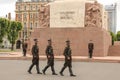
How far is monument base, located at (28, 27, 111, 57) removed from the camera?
108ft

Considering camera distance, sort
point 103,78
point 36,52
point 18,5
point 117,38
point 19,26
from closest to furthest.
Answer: point 103,78, point 36,52, point 19,26, point 117,38, point 18,5

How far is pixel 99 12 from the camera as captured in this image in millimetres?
34406

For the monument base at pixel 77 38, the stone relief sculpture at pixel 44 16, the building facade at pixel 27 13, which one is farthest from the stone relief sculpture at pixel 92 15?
the building facade at pixel 27 13

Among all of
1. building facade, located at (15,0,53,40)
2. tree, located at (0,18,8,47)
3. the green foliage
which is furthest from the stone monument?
building facade, located at (15,0,53,40)

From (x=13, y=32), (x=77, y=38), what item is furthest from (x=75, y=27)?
(x=13, y=32)

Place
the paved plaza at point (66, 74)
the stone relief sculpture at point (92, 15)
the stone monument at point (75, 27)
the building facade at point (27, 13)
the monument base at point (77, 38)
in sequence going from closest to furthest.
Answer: the paved plaza at point (66, 74) → the monument base at point (77, 38) → the stone monument at point (75, 27) → the stone relief sculpture at point (92, 15) → the building facade at point (27, 13)

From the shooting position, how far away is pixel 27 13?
389ft

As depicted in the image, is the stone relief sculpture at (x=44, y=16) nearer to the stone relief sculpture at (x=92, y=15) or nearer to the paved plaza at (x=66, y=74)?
the stone relief sculpture at (x=92, y=15)

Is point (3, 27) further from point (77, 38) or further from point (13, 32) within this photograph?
point (77, 38)

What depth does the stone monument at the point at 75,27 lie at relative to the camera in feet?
108

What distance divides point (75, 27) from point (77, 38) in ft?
3.41

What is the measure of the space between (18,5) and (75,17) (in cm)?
8612

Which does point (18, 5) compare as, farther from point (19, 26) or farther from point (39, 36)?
point (39, 36)

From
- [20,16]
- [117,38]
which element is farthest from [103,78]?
[20,16]
